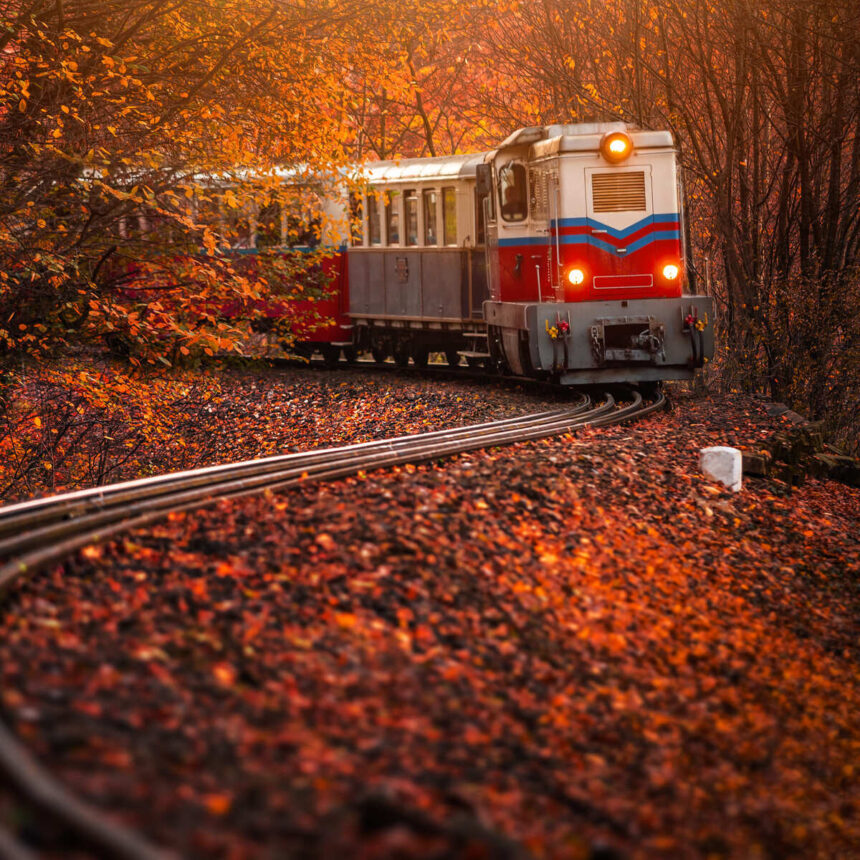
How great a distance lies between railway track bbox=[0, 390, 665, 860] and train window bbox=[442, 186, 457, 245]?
6455 millimetres

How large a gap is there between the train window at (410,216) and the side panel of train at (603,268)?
3709 mm

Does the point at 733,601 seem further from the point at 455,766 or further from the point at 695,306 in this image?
the point at 695,306

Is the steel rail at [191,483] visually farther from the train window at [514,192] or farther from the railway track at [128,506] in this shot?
the train window at [514,192]

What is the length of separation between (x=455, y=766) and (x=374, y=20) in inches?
419

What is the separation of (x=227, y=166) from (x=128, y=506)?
22.8ft

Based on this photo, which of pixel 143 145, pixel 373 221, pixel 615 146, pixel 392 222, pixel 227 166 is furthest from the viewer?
pixel 373 221

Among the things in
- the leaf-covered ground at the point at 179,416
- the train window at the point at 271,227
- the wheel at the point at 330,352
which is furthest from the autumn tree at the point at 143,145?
the wheel at the point at 330,352

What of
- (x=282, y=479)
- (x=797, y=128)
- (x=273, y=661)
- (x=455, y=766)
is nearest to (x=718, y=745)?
(x=455, y=766)

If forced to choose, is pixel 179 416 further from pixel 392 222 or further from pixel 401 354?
pixel 392 222

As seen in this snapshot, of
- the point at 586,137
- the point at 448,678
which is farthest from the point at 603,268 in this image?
the point at 448,678

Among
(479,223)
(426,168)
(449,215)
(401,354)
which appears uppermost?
(426,168)

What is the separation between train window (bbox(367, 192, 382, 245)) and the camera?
770 inches

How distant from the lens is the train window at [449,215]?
1777 centimetres

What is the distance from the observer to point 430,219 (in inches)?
719
